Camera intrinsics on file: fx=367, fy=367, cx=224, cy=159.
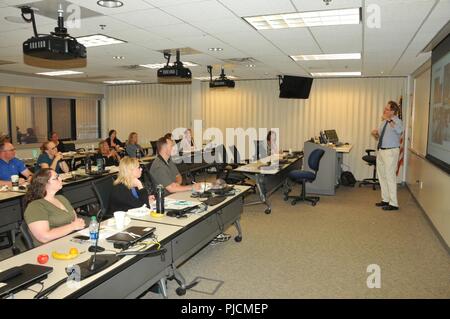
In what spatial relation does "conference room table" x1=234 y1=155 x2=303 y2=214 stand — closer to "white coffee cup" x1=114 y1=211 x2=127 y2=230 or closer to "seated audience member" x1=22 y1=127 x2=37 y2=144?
"white coffee cup" x1=114 y1=211 x2=127 y2=230

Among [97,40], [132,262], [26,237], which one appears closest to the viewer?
[132,262]

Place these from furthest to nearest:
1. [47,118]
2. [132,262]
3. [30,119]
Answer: [47,118] < [30,119] < [132,262]

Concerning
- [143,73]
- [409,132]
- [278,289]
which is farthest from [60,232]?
[409,132]

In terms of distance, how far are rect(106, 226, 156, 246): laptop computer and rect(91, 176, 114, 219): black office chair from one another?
3.78 ft

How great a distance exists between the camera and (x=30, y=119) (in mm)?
10164

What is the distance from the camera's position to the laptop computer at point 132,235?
2.62m

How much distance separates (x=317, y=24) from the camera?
169 inches

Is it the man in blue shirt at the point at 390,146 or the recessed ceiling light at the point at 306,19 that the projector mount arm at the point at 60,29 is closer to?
the recessed ceiling light at the point at 306,19

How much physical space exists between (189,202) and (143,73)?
586 cm

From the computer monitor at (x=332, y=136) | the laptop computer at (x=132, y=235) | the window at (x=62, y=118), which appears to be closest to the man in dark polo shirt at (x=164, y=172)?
the laptop computer at (x=132, y=235)

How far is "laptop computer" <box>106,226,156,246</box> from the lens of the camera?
8.60 feet

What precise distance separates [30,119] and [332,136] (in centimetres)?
814

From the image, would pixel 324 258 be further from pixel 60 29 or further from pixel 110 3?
pixel 60 29

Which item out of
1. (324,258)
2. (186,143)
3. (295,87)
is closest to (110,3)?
(324,258)
